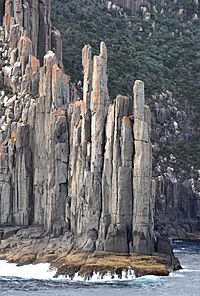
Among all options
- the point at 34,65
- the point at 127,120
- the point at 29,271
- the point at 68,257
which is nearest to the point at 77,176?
the point at 127,120

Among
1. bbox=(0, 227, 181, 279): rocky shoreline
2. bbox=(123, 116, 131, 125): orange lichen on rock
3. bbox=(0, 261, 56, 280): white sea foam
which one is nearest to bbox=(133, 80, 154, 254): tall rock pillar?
bbox=(123, 116, 131, 125): orange lichen on rock

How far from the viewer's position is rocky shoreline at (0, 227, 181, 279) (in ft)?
344

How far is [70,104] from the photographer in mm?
118875

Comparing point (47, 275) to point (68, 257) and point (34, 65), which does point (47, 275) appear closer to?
point (68, 257)

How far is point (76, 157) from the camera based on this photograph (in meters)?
115

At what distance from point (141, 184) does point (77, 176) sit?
7529 millimetres

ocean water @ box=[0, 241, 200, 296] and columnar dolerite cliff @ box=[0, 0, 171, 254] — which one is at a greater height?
columnar dolerite cliff @ box=[0, 0, 171, 254]

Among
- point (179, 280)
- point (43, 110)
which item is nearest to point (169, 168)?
point (43, 110)

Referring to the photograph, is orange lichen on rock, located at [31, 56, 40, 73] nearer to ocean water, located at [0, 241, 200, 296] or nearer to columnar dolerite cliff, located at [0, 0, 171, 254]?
columnar dolerite cliff, located at [0, 0, 171, 254]

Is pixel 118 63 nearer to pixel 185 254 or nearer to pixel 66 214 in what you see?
pixel 185 254

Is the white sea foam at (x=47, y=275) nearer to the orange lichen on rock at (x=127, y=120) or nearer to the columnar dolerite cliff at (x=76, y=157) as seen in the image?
the columnar dolerite cliff at (x=76, y=157)

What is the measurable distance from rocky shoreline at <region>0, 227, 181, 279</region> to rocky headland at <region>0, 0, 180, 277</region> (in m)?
0.09

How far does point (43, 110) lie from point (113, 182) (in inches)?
574

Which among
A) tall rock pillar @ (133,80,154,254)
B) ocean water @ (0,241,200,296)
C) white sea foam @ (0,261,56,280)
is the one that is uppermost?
tall rock pillar @ (133,80,154,254)
